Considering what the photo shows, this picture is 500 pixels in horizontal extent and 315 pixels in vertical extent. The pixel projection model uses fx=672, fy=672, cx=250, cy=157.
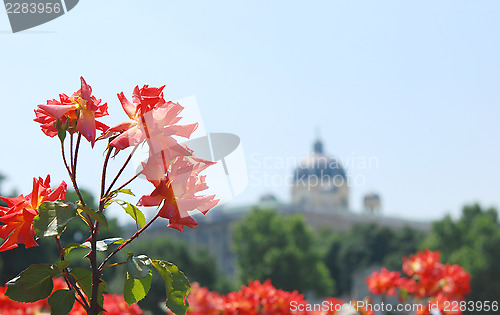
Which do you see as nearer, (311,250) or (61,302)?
(61,302)

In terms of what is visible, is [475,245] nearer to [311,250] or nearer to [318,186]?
[311,250]

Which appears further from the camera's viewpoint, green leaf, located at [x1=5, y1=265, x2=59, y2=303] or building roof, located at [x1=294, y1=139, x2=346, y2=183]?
building roof, located at [x1=294, y1=139, x2=346, y2=183]

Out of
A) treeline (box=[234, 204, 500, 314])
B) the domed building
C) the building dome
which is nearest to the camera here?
treeline (box=[234, 204, 500, 314])

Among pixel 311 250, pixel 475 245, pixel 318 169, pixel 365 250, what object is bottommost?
pixel 318 169

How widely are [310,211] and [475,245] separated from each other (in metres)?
51.4

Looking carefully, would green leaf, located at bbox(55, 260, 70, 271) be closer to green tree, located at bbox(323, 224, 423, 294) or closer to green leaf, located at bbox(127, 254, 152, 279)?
green leaf, located at bbox(127, 254, 152, 279)

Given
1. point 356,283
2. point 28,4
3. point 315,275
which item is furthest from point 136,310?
point 356,283

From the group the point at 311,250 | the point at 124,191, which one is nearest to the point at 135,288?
the point at 124,191

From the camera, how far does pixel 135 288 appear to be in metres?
1.85

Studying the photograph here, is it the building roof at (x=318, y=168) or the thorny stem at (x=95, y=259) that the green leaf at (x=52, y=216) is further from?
the building roof at (x=318, y=168)

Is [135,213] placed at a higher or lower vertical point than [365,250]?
higher

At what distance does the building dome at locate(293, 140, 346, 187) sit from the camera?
107m

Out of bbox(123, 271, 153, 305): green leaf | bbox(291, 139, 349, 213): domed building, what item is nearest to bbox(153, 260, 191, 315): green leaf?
bbox(123, 271, 153, 305): green leaf

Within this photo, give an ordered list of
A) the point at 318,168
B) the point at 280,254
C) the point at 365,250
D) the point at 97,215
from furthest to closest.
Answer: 1. the point at 318,168
2. the point at 365,250
3. the point at 280,254
4. the point at 97,215
